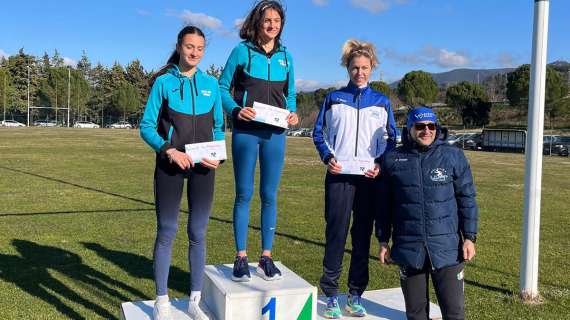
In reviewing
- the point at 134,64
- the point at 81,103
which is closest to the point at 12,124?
the point at 81,103

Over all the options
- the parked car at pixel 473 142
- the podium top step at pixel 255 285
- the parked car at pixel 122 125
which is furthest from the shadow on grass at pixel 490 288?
the parked car at pixel 122 125

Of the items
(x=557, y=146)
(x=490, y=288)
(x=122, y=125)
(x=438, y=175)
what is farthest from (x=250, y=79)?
(x=122, y=125)

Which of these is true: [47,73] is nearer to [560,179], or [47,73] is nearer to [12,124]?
[12,124]

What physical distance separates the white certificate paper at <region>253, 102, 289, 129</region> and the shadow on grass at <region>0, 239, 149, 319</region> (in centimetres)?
224

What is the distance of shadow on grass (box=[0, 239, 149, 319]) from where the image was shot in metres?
4.84

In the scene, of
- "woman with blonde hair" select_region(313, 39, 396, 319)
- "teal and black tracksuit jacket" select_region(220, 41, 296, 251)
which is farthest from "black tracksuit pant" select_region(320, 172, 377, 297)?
"teal and black tracksuit jacket" select_region(220, 41, 296, 251)

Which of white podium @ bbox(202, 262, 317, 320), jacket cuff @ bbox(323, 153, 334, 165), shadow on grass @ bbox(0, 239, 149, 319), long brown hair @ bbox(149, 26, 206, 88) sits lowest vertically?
shadow on grass @ bbox(0, 239, 149, 319)

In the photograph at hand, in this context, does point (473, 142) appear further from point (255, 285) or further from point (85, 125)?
point (85, 125)

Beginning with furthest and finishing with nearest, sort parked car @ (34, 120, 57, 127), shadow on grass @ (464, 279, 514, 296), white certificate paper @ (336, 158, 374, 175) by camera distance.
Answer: parked car @ (34, 120, 57, 127)
shadow on grass @ (464, 279, 514, 296)
white certificate paper @ (336, 158, 374, 175)

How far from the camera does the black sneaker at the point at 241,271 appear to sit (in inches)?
157

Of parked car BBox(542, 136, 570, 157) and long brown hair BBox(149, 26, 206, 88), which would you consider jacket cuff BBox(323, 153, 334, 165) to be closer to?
long brown hair BBox(149, 26, 206, 88)

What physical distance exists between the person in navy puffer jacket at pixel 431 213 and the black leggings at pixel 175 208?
4.49 ft

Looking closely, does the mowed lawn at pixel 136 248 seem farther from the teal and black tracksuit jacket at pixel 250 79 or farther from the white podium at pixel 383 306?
the teal and black tracksuit jacket at pixel 250 79

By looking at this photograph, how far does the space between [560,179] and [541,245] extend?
12.8 metres
